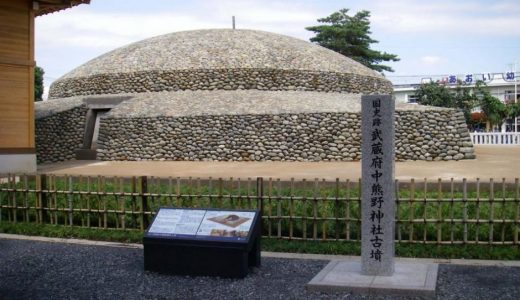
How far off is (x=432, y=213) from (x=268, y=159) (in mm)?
12554

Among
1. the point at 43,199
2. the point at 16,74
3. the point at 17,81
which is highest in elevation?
the point at 16,74

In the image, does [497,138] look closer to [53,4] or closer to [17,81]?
[53,4]

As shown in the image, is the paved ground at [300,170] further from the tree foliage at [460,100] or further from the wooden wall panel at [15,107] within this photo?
the tree foliage at [460,100]

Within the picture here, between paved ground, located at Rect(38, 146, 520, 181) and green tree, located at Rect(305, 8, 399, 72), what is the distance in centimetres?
2356

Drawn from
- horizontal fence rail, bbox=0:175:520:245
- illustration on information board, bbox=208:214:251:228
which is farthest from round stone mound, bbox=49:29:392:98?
illustration on information board, bbox=208:214:251:228

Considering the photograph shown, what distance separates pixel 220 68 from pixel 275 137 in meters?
6.22

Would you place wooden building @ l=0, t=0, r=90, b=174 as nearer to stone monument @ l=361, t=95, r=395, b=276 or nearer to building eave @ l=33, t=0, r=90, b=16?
building eave @ l=33, t=0, r=90, b=16

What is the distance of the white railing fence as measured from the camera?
30609 millimetres

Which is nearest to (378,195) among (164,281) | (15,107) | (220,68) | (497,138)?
(164,281)

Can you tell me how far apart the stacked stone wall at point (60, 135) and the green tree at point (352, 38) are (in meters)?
23.6

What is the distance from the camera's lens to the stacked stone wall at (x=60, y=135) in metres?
20.9

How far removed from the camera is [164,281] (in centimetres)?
583

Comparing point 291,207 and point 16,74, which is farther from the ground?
point 16,74

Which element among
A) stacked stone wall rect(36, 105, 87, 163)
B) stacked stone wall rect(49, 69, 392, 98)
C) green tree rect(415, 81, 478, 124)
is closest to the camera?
stacked stone wall rect(36, 105, 87, 163)
